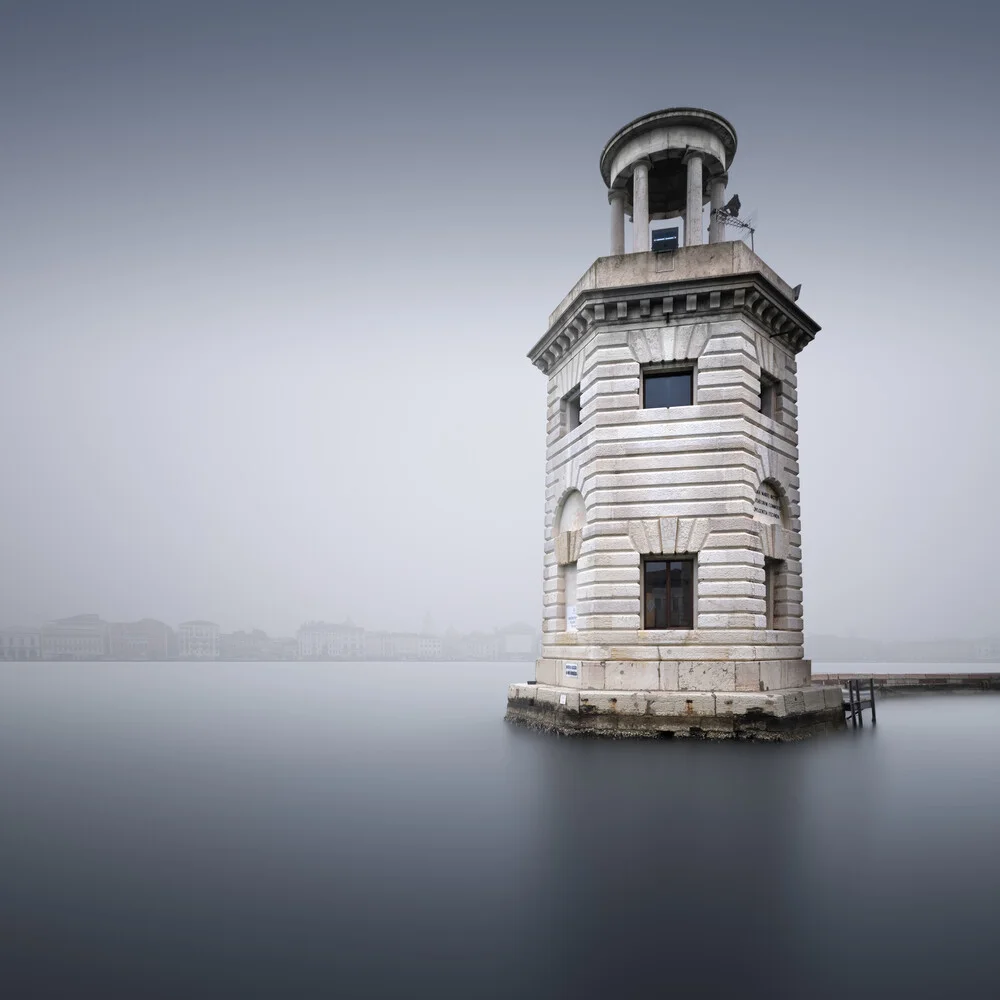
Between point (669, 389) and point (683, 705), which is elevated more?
point (669, 389)

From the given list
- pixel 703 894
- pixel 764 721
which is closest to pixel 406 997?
pixel 703 894

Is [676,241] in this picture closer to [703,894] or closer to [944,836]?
[944,836]

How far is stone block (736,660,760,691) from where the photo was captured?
60.1 feet

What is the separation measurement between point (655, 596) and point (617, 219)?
12.7 meters

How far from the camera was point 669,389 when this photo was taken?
20.5 meters

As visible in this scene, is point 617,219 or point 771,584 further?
point 617,219

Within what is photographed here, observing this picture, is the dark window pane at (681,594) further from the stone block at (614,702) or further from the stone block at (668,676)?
the stone block at (614,702)

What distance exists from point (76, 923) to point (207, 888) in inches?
48.0

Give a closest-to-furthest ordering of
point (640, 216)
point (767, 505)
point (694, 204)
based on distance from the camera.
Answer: point (767, 505) < point (694, 204) < point (640, 216)

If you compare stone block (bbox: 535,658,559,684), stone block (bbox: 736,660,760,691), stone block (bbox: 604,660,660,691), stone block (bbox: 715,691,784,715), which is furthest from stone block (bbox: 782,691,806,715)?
stone block (bbox: 535,658,559,684)

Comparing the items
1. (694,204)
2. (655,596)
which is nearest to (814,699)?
(655,596)

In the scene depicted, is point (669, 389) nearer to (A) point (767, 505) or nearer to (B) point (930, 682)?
(A) point (767, 505)

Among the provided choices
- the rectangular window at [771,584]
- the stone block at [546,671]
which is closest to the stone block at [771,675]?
the rectangular window at [771,584]

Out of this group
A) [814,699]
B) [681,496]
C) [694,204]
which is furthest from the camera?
[694,204]
